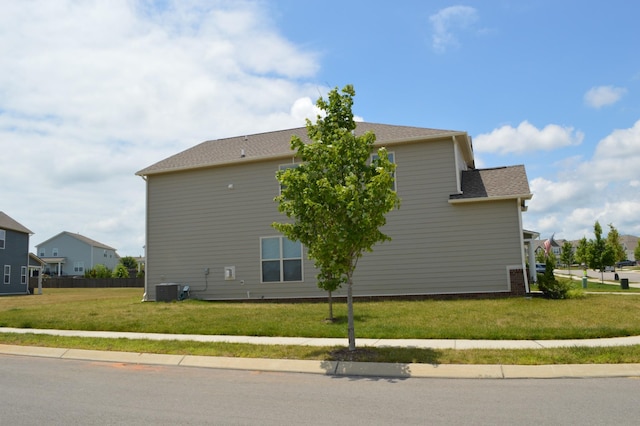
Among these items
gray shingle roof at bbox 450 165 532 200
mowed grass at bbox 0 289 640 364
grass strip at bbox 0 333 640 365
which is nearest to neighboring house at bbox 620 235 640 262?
gray shingle roof at bbox 450 165 532 200

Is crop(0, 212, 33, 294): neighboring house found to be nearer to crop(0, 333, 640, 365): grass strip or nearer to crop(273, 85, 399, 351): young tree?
crop(0, 333, 640, 365): grass strip

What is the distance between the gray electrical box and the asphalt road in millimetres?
11915

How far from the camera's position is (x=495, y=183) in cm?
1889

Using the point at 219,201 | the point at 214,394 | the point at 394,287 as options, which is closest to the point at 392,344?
the point at 214,394

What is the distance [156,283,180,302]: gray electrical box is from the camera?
20.8 metres

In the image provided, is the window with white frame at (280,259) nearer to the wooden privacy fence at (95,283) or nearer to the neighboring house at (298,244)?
the neighboring house at (298,244)

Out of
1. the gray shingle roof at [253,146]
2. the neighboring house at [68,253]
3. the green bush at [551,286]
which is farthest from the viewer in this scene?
the neighboring house at [68,253]

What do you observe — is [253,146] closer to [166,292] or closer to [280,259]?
[280,259]

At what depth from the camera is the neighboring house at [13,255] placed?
1642 inches

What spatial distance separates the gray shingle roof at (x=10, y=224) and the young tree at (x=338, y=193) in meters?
39.5

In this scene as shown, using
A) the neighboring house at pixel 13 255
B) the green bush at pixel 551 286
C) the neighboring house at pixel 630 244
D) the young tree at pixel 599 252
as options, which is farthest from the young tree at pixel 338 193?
the neighboring house at pixel 630 244

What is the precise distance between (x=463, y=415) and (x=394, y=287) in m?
12.9

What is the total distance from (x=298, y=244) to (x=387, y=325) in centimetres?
845

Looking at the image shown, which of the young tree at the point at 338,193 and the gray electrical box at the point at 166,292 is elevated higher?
the young tree at the point at 338,193
